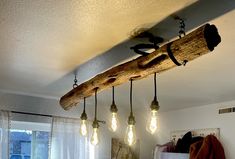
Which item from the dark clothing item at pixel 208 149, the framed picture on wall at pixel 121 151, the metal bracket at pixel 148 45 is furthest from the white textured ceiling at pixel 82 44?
the framed picture on wall at pixel 121 151

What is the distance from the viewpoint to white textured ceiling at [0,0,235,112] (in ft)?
5.81

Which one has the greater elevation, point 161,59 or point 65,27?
point 65,27

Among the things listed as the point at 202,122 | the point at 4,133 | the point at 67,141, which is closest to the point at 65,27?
the point at 4,133

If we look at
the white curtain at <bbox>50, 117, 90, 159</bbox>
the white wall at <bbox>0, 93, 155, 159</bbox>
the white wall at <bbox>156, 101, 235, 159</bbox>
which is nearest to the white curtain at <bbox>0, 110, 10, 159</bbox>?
the white wall at <bbox>0, 93, 155, 159</bbox>

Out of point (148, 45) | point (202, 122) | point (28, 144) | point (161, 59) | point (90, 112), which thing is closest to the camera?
point (161, 59)

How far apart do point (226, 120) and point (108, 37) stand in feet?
7.71

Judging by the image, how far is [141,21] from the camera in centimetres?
191

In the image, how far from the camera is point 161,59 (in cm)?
193

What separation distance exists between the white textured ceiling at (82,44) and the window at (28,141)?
52 centimetres

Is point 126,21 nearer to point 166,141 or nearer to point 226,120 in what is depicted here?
point 226,120

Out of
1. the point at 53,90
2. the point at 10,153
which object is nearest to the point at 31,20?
the point at 53,90

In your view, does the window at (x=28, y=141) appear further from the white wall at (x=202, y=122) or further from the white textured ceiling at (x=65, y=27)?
the white wall at (x=202, y=122)

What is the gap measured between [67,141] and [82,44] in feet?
6.90

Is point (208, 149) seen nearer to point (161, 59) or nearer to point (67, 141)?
point (67, 141)
